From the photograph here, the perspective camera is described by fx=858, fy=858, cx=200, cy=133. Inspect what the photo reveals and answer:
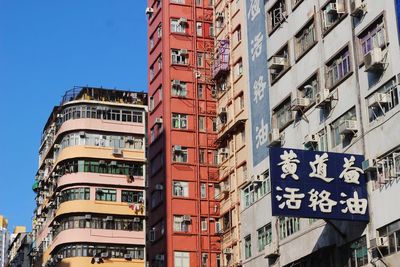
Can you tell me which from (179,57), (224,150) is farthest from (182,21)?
(224,150)

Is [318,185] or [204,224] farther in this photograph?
[204,224]

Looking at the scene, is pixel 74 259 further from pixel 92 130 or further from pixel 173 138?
pixel 173 138

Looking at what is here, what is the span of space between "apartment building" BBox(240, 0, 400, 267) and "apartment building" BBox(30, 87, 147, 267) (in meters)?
20.0

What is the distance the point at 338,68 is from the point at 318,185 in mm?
4631

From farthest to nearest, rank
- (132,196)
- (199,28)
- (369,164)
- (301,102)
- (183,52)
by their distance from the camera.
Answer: (132,196) < (199,28) < (183,52) < (301,102) < (369,164)

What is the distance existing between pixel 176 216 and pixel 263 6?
12610 mm

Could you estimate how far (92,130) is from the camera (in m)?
55.9

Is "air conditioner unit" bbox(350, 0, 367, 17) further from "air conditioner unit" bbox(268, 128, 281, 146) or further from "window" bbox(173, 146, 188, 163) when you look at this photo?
"window" bbox(173, 146, 188, 163)

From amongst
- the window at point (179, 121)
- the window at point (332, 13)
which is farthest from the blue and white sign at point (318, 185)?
the window at point (179, 121)

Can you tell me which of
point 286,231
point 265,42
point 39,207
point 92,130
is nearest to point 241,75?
point 265,42

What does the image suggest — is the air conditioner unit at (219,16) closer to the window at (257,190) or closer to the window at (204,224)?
the window at (204,224)

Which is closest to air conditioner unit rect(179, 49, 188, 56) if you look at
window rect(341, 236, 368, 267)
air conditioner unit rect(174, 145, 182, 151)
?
air conditioner unit rect(174, 145, 182, 151)

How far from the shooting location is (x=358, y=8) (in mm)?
27125

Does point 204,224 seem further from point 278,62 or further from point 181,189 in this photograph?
point 278,62
